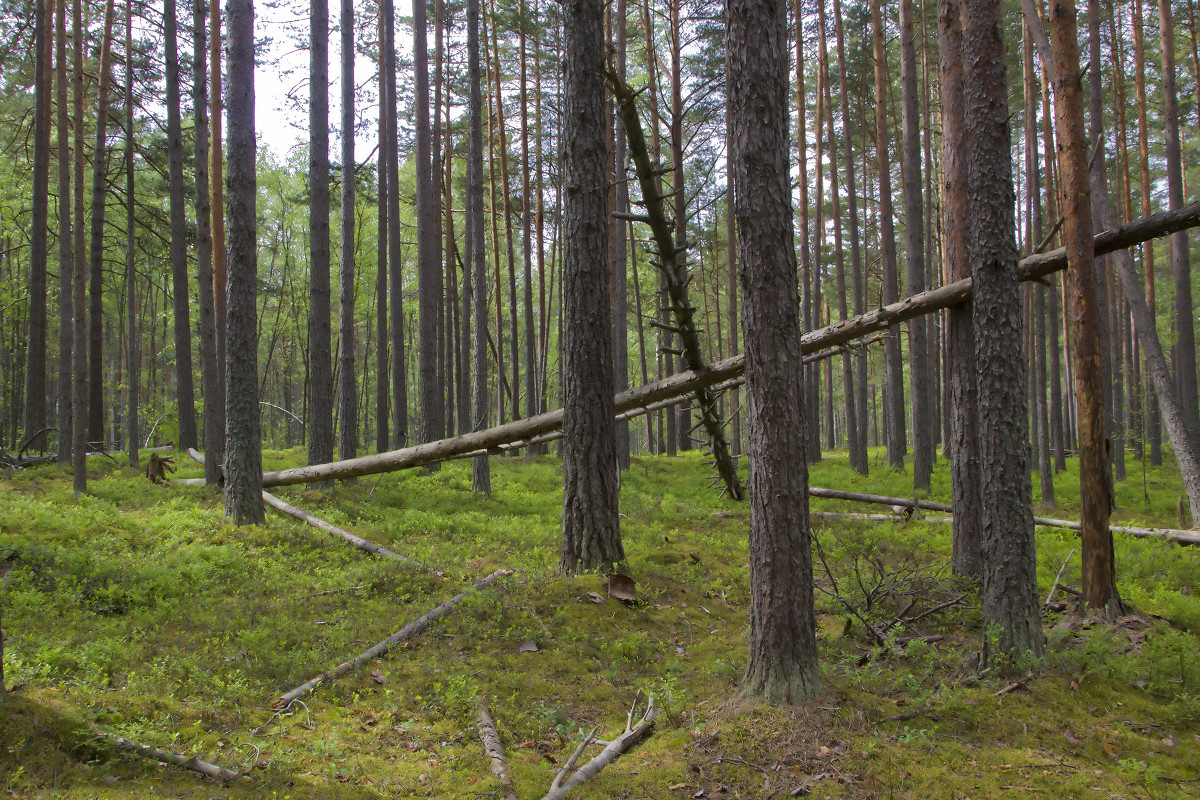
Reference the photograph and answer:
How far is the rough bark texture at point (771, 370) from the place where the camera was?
13.9 feet

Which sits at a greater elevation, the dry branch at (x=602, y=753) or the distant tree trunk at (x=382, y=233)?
the distant tree trunk at (x=382, y=233)

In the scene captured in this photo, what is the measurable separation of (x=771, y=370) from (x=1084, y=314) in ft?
12.8

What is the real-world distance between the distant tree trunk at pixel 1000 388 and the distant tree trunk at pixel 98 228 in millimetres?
15959

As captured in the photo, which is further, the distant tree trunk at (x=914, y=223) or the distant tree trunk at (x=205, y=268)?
the distant tree trunk at (x=914, y=223)

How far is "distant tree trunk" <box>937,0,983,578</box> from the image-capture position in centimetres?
650

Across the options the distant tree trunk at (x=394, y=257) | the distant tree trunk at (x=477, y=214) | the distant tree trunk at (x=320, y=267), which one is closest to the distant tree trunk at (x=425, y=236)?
the distant tree trunk at (x=394, y=257)

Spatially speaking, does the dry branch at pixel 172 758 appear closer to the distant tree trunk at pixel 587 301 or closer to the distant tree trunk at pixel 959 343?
the distant tree trunk at pixel 587 301

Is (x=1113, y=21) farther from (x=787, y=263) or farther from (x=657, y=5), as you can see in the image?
(x=787, y=263)

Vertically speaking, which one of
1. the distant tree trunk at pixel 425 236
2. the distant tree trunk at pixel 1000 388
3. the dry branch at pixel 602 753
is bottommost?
the dry branch at pixel 602 753

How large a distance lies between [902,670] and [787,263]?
3.34 meters

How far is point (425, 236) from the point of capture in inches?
563

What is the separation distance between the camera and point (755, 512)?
4289 mm

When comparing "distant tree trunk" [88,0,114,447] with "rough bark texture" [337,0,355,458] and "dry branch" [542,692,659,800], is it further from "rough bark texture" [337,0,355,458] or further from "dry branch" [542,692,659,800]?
"dry branch" [542,692,659,800]

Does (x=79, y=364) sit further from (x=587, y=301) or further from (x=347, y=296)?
(x=587, y=301)
